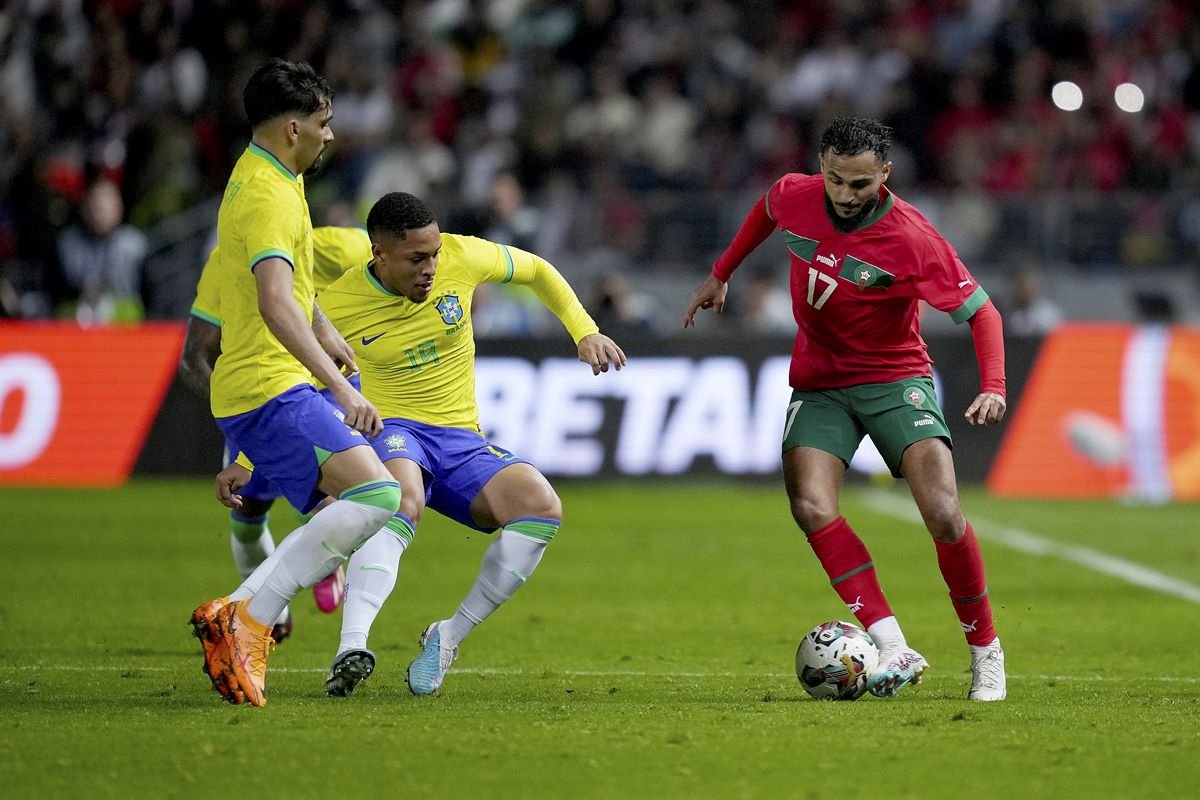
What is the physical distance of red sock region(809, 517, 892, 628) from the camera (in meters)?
7.19

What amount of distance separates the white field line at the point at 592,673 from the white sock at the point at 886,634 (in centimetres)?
58

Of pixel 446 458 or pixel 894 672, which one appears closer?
pixel 894 672

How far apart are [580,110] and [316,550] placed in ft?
47.9

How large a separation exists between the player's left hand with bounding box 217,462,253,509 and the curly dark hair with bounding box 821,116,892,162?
2.61m

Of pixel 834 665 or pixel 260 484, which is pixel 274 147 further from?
pixel 834 665

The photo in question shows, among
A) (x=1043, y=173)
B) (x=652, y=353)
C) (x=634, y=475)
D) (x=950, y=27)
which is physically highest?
(x=950, y=27)

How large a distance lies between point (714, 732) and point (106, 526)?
8630mm

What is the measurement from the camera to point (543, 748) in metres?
5.74

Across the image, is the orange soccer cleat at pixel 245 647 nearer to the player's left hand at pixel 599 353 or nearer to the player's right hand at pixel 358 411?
the player's right hand at pixel 358 411

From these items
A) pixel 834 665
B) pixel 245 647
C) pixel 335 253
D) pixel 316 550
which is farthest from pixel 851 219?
pixel 245 647

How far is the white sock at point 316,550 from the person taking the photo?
6.52 metres

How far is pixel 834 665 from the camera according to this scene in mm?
6871

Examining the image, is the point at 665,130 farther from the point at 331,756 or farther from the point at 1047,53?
the point at 331,756

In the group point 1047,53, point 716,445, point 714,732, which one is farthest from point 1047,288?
point 714,732
